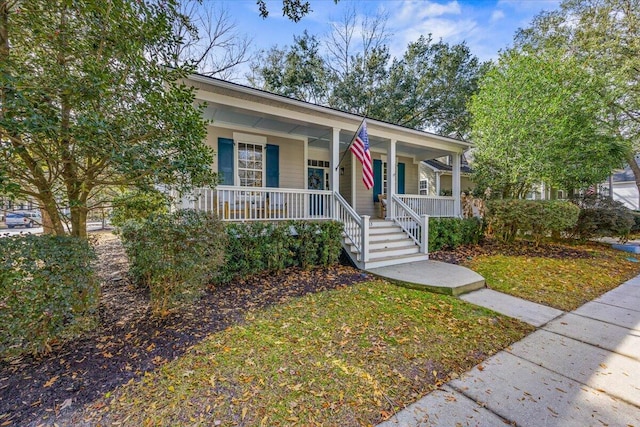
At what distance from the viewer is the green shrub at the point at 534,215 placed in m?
8.26

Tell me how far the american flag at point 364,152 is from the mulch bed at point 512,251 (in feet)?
10.6

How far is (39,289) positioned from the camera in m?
2.68

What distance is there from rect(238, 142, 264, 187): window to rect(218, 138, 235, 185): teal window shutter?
0.29 metres

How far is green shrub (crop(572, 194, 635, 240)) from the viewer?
30.1 feet

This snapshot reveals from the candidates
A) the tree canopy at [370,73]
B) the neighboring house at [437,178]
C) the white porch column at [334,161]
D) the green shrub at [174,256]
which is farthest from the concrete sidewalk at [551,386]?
the tree canopy at [370,73]

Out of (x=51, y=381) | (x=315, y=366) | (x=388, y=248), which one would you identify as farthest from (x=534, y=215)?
(x=51, y=381)

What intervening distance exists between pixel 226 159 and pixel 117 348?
18.5ft

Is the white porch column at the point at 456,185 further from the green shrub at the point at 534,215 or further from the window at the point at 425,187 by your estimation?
the window at the point at 425,187

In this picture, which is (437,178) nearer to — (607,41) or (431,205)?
(431,205)

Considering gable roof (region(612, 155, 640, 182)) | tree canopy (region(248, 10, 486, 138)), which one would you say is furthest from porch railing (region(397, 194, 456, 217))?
gable roof (region(612, 155, 640, 182))

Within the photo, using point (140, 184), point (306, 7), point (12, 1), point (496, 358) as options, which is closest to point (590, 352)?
point (496, 358)

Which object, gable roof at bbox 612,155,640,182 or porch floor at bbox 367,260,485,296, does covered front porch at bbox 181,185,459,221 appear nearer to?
porch floor at bbox 367,260,485,296

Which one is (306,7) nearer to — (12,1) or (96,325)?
(12,1)

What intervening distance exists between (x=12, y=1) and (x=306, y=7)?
142 inches
